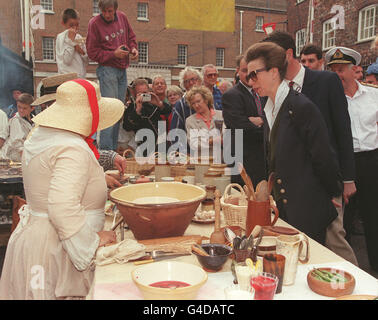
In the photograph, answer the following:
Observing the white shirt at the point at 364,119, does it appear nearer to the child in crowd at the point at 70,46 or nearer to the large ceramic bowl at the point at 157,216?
the large ceramic bowl at the point at 157,216

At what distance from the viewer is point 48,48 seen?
75.8 feet

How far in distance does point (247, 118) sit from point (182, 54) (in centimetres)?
2471

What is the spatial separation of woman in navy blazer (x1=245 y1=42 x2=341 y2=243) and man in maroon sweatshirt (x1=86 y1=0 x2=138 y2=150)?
281 cm

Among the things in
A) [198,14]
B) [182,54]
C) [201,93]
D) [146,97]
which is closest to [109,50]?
[146,97]

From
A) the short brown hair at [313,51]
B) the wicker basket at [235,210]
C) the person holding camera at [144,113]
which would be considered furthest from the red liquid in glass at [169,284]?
the person holding camera at [144,113]

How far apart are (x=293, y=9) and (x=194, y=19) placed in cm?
1653

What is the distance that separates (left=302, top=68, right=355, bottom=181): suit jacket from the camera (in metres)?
2.58

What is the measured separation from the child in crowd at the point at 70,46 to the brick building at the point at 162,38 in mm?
18057

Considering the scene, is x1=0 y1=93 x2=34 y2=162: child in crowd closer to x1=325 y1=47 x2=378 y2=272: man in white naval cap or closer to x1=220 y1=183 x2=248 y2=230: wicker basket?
x1=220 y1=183 x2=248 y2=230: wicker basket

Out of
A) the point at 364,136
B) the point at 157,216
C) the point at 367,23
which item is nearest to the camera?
the point at 157,216

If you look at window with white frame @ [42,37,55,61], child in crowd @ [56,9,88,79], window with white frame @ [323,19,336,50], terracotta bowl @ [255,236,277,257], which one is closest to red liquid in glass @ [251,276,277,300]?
terracotta bowl @ [255,236,277,257]

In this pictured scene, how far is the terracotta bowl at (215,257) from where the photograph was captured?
142cm

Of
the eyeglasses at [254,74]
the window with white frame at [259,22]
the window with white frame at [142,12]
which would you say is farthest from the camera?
the window with white frame at [259,22]

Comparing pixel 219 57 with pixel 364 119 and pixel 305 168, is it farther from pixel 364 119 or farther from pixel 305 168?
pixel 305 168
